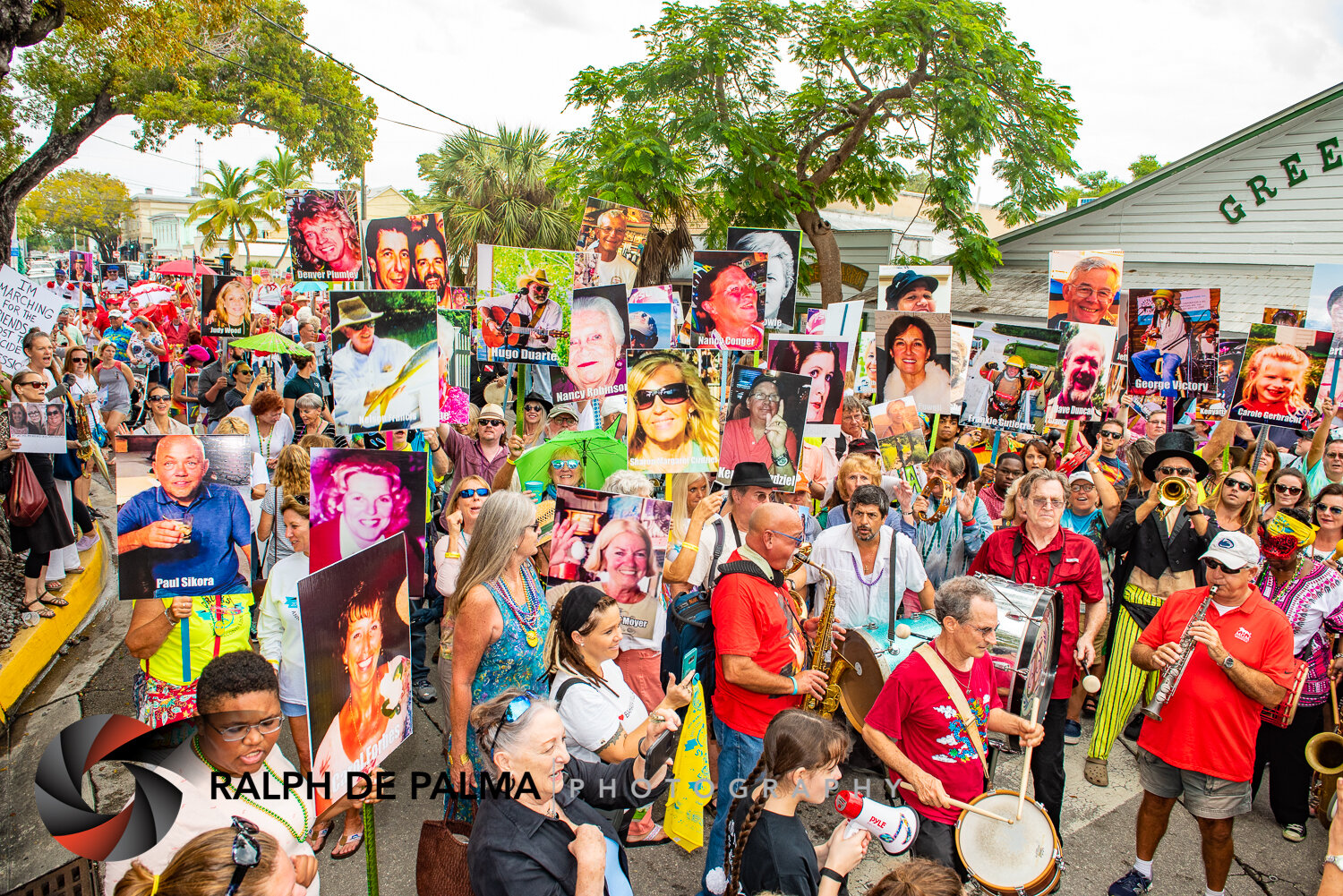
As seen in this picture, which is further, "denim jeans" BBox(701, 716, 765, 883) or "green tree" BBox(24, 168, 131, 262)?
"green tree" BBox(24, 168, 131, 262)

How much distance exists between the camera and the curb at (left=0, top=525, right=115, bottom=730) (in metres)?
5.41

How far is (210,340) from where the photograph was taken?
12.1m

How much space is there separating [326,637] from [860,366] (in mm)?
7781

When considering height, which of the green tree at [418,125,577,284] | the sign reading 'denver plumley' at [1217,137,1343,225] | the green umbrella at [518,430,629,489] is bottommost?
the green umbrella at [518,430,629,489]

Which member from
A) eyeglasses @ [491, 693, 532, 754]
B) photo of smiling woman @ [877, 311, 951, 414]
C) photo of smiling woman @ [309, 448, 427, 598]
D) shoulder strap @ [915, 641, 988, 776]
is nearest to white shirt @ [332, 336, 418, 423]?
photo of smiling woman @ [309, 448, 427, 598]

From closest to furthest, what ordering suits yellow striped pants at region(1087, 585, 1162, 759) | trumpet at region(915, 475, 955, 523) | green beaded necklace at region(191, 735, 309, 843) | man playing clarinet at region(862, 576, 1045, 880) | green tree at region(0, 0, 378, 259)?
1. green beaded necklace at region(191, 735, 309, 843)
2. man playing clarinet at region(862, 576, 1045, 880)
3. yellow striped pants at region(1087, 585, 1162, 759)
4. trumpet at region(915, 475, 955, 523)
5. green tree at region(0, 0, 378, 259)

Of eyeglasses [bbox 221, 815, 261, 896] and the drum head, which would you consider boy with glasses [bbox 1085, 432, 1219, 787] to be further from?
eyeglasses [bbox 221, 815, 261, 896]

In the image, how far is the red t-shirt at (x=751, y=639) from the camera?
365cm

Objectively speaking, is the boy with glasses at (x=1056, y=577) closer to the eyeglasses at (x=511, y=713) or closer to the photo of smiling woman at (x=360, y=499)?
the eyeglasses at (x=511, y=713)

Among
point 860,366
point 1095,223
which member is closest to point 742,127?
point 1095,223

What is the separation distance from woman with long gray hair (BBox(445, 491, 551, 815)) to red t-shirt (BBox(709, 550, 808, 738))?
2.65 ft

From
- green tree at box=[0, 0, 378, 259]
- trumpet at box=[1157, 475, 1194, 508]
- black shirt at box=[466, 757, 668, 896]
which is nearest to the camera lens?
black shirt at box=[466, 757, 668, 896]

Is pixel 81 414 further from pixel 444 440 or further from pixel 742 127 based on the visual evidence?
pixel 742 127

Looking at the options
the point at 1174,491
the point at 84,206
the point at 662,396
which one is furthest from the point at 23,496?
the point at 84,206
